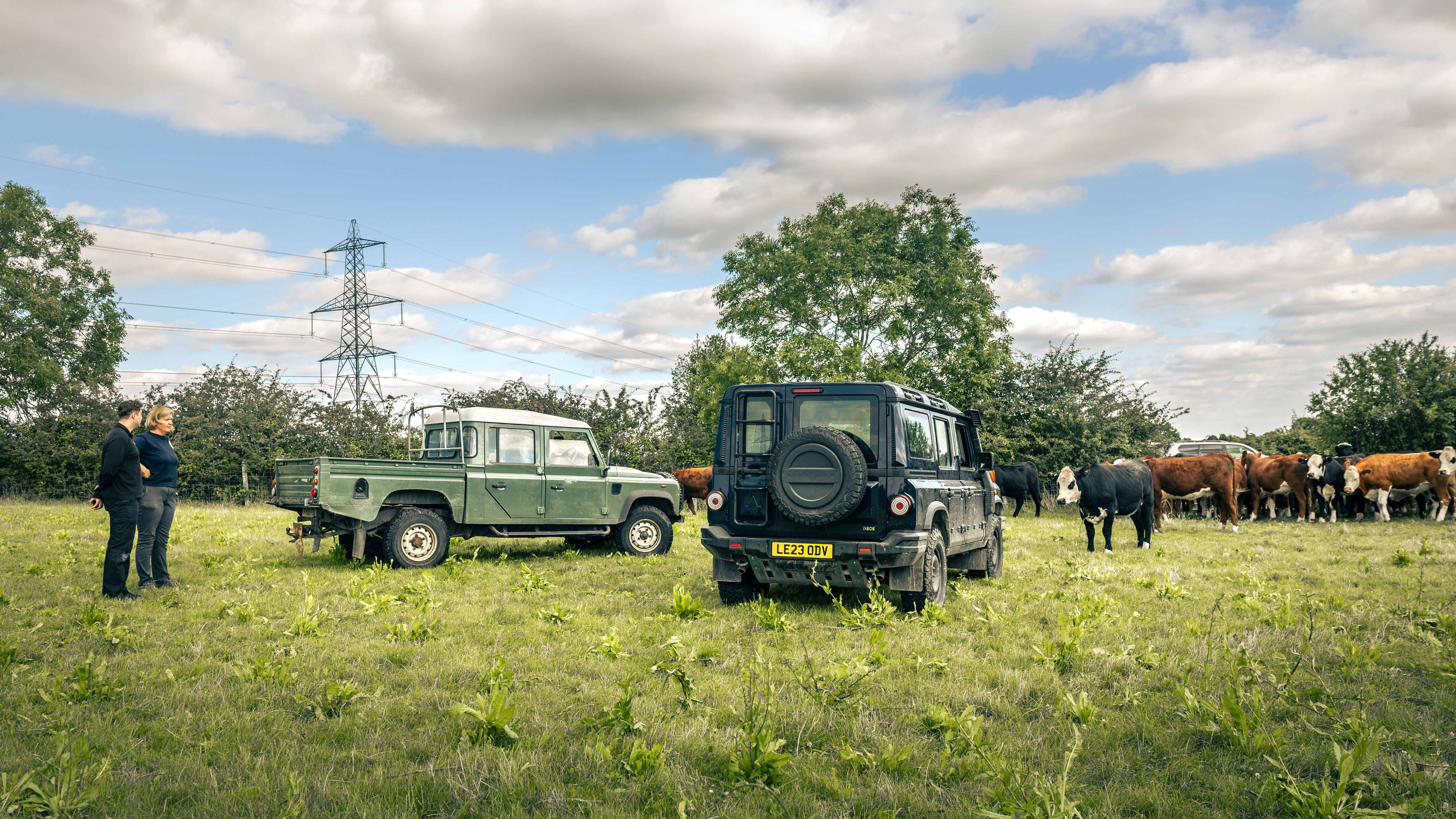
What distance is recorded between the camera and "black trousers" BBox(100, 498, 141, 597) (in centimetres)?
743

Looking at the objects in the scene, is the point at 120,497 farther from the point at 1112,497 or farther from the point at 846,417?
the point at 1112,497

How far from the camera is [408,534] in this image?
10102 millimetres

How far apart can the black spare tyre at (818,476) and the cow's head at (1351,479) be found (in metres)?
17.4

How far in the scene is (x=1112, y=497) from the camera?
1273 cm

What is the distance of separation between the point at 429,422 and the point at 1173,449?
72.0ft

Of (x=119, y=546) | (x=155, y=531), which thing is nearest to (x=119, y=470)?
(x=119, y=546)

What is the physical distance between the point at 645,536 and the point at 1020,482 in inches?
475

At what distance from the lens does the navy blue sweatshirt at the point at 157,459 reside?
805cm

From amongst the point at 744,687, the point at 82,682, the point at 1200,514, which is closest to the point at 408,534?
the point at 82,682

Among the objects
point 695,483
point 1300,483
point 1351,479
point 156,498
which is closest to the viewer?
point 156,498

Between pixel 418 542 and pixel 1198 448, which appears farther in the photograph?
pixel 1198 448

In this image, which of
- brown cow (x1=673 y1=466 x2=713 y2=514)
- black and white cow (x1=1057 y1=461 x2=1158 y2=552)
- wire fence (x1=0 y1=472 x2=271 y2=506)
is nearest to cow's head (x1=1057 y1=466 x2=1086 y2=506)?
black and white cow (x1=1057 y1=461 x2=1158 y2=552)

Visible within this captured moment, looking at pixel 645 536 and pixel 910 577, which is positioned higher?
pixel 910 577

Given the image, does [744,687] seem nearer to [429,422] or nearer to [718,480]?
[718,480]
